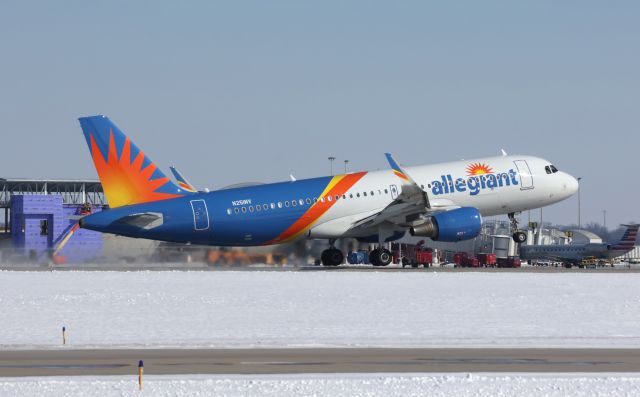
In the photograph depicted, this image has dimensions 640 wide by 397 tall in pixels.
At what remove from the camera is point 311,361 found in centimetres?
Result: 2392

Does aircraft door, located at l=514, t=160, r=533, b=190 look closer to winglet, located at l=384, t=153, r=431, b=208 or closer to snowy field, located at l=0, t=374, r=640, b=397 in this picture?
winglet, located at l=384, t=153, r=431, b=208

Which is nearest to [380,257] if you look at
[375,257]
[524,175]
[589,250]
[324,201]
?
[375,257]

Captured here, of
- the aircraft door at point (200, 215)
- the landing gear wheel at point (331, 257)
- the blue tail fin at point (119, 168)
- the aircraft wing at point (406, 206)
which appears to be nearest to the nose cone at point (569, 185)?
the aircraft wing at point (406, 206)

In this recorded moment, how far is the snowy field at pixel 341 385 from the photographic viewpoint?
19.4 m

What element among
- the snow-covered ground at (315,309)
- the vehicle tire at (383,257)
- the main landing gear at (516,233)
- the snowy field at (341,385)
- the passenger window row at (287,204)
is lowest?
the snowy field at (341,385)

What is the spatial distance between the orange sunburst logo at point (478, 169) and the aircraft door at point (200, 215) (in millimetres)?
15759

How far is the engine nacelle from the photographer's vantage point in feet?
193

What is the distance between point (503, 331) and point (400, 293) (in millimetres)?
14192

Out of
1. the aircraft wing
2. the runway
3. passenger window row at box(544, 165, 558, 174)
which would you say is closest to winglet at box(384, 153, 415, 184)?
the aircraft wing

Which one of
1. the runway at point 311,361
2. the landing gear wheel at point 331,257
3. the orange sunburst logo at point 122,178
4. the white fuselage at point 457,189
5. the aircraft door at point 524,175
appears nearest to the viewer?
the runway at point 311,361

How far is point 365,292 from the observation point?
45000 mm

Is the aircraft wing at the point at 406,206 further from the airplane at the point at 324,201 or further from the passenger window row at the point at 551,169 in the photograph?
the passenger window row at the point at 551,169

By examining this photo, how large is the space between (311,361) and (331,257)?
126ft

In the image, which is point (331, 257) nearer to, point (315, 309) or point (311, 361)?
→ point (315, 309)
